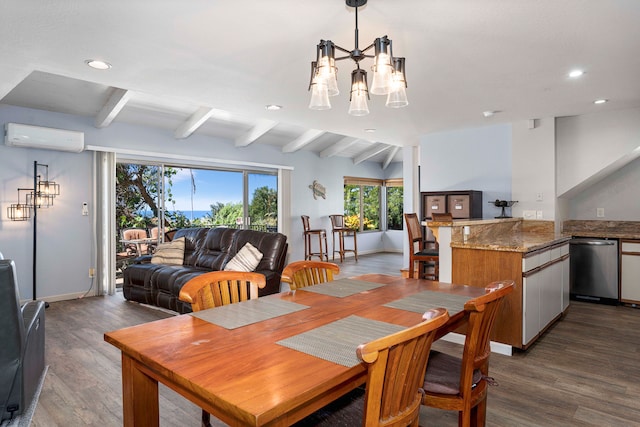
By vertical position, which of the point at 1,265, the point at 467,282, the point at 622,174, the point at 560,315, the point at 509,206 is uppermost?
the point at 622,174

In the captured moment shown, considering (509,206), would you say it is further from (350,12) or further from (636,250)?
(350,12)

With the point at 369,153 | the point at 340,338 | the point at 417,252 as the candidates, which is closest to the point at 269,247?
the point at 417,252

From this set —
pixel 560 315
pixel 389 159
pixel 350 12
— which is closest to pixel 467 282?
pixel 560 315

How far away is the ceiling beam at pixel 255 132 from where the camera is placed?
6254mm

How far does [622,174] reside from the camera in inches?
198

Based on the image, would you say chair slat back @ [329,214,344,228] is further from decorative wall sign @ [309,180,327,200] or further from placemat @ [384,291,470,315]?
placemat @ [384,291,470,315]

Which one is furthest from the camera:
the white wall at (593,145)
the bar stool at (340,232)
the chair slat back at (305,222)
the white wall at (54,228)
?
the bar stool at (340,232)

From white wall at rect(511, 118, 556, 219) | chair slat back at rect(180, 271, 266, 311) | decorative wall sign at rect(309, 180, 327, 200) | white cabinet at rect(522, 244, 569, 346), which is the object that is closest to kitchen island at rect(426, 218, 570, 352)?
white cabinet at rect(522, 244, 569, 346)

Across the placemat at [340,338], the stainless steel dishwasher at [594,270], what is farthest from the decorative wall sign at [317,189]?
the placemat at [340,338]

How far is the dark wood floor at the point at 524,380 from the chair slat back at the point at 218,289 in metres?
0.81

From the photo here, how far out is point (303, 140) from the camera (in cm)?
732

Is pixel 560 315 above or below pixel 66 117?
below

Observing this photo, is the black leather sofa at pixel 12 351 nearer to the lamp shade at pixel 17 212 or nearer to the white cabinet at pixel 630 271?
Result: the lamp shade at pixel 17 212

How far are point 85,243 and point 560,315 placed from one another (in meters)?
5.93
